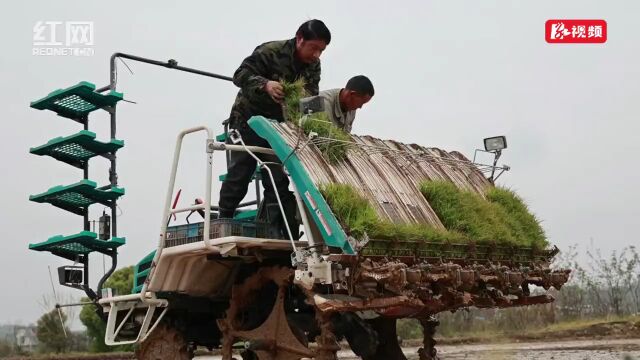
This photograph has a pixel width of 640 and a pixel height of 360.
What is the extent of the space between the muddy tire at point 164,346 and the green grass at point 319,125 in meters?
Result: 2.39

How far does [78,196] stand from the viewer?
28.0 feet

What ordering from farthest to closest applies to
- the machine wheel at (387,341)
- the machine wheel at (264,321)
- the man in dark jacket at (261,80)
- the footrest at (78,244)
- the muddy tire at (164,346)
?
the footrest at (78,244)
the machine wheel at (387,341)
the muddy tire at (164,346)
the man in dark jacket at (261,80)
the machine wheel at (264,321)

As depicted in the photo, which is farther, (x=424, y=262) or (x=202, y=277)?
(x=202, y=277)

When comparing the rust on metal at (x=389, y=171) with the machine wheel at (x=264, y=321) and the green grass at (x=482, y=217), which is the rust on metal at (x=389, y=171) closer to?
the green grass at (x=482, y=217)

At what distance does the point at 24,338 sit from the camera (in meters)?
25.7

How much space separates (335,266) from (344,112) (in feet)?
7.23

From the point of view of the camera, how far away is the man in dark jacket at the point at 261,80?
6973 mm

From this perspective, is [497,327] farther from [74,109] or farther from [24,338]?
[24,338]

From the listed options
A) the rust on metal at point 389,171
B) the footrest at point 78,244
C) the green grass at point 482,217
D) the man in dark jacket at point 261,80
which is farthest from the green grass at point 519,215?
the footrest at point 78,244

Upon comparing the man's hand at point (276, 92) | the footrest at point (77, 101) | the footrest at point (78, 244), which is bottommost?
the footrest at point (78, 244)

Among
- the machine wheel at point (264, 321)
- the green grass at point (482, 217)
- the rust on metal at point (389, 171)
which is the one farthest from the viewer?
the green grass at point (482, 217)

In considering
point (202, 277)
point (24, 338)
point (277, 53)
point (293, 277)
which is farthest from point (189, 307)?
point (24, 338)

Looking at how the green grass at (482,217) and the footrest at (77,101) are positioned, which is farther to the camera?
the footrest at (77,101)

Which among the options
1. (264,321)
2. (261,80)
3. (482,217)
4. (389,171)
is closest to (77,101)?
(261,80)
